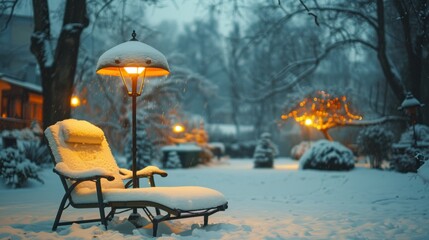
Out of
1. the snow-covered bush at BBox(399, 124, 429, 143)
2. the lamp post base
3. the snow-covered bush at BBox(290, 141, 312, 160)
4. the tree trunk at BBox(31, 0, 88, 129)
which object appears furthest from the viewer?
the snow-covered bush at BBox(290, 141, 312, 160)

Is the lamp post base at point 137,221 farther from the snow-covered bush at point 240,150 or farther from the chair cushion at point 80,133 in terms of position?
the snow-covered bush at point 240,150

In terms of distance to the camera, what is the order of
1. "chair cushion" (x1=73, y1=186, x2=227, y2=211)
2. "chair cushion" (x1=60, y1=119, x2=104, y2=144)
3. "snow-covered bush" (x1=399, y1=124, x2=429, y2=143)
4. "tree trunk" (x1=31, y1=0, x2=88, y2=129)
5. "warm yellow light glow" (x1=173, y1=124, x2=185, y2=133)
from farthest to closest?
"warm yellow light glow" (x1=173, y1=124, x2=185, y2=133) < "snow-covered bush" (x1=399, y1=124, x2=429, y2=143) < "tree trunk" (x1=31, y1=0, x2=88, y2=129) < "chair cushion" (x1=60, y1=119, x2=104, y2=144) < "chair cushion" (x1=73, y1=186, x2=227, y2=211)

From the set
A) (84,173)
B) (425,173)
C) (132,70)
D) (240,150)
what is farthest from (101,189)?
(240,150)

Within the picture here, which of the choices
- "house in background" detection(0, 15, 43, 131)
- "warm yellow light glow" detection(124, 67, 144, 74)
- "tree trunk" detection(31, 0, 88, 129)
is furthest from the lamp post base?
"house in background" detection(0, 15, 43, 131)

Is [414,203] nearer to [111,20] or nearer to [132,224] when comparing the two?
[132,224]

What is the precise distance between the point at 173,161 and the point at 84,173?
13527mm

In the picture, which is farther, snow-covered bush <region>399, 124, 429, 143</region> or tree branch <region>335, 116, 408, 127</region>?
tree branch <region>335, 116, 408, 127</region>

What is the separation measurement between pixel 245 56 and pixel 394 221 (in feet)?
108

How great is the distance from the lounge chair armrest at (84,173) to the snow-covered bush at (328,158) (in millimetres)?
11092

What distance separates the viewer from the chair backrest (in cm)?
559

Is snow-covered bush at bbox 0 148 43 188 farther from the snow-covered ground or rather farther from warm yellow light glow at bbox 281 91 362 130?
warm yellow light glow at bbox 281 91 362 130

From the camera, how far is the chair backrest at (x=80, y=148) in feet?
18.3

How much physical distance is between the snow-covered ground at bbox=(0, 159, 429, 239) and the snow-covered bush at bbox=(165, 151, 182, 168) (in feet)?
24.3

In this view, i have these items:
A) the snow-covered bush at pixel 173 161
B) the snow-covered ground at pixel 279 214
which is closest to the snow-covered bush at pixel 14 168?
the snow-covered ground at pixel 279 214
